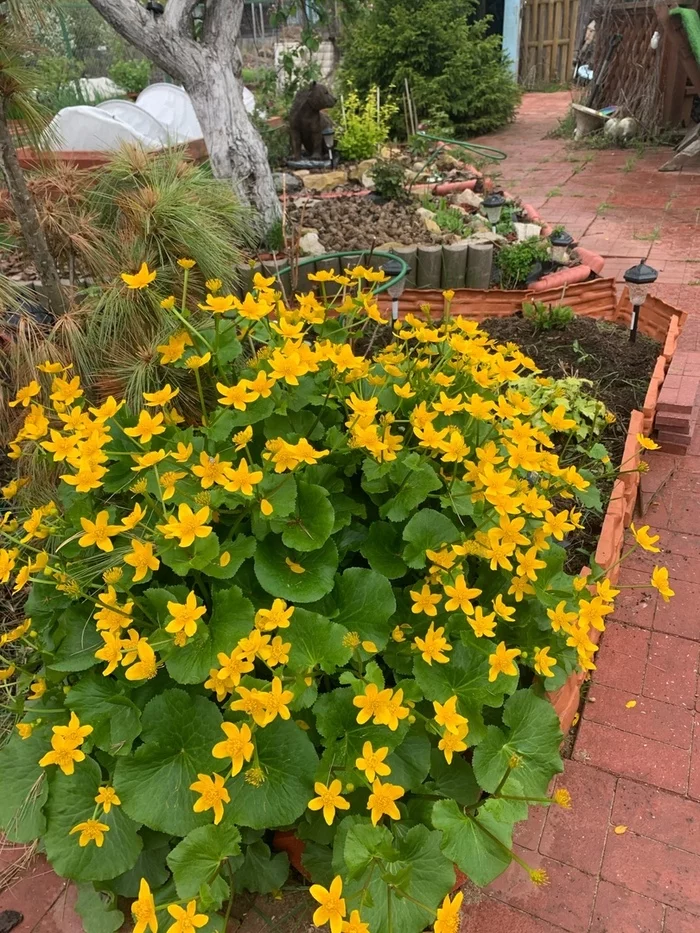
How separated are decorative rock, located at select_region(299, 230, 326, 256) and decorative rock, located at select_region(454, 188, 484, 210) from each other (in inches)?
59.6

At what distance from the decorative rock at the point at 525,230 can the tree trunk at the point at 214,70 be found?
1.70 meters

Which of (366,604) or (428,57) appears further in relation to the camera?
(428,57)

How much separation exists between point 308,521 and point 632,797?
109 centimetres

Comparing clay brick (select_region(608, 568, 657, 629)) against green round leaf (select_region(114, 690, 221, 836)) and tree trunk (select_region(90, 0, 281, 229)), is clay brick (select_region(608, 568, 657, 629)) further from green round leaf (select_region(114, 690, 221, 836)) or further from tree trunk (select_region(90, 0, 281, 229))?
tree trunk (select_region(90, 0, 281, 229))

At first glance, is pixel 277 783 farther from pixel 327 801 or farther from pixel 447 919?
pixel 447 919

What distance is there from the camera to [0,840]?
1.71 meters

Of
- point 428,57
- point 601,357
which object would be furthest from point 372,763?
point 428,57

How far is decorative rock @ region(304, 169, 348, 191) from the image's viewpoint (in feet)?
20.4

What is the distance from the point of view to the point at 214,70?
3873 millimetres

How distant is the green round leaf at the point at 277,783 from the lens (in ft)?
4.08

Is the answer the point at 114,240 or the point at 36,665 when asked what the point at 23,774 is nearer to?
the point at 36,665

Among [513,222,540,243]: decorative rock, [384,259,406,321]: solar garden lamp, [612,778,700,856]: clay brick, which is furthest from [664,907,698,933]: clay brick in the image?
[513,222,540,243]: decorative rock

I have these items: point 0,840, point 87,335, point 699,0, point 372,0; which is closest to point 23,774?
point 0,840

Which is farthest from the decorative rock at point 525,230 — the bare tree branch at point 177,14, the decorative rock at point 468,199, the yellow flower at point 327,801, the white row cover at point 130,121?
the yellow flower at point 327,801
